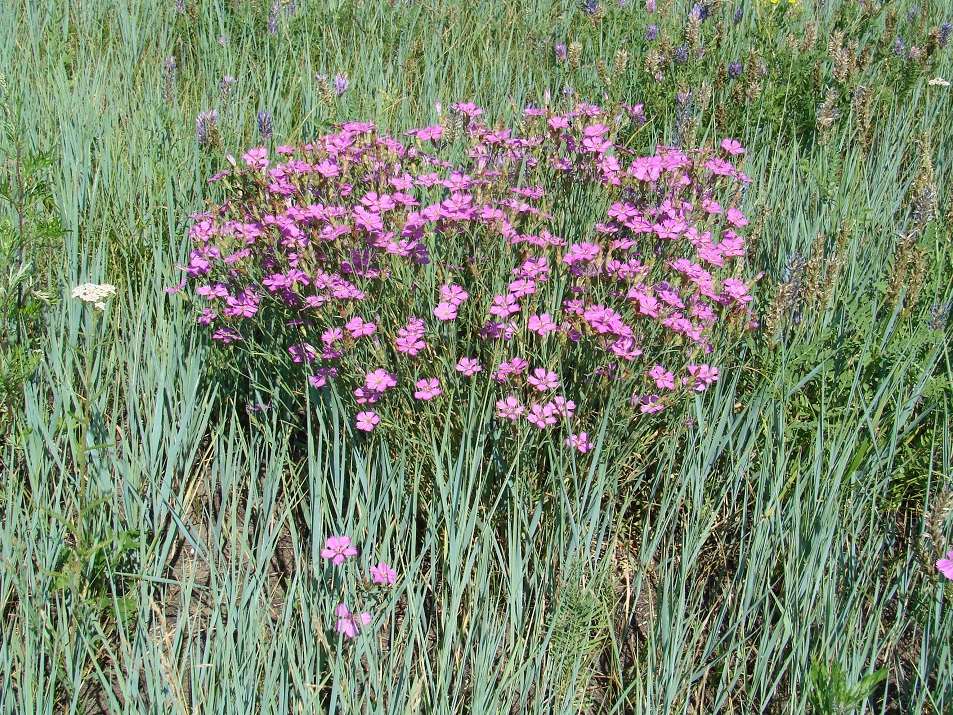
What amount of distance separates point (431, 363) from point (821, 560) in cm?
100

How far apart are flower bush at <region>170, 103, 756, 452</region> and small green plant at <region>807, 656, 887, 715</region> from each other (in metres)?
0.65

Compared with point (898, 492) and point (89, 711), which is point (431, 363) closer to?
point (89, 711)

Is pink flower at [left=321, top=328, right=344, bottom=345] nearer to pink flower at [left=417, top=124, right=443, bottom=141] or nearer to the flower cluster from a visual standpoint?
the flower cluster

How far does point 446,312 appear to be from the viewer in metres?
1.87

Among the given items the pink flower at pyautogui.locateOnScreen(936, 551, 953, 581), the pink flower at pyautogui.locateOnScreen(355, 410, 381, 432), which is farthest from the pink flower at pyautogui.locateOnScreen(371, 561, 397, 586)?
the pink flower at pyautogui.locateOnScreen(936, 551, 953, 581)

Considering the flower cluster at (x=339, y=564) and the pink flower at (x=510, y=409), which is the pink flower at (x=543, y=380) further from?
the flower cluster at (x=339, y=564)

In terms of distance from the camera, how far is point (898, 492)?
2.08m

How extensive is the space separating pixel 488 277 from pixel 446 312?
302mm

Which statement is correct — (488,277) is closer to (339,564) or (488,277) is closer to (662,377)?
(662,377)

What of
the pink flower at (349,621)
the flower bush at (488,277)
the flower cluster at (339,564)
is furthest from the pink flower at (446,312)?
the pink flower at (349,621)

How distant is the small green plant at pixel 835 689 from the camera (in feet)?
4.39

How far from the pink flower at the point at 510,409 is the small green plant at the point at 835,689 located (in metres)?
0.77

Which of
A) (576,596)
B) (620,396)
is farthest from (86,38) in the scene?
(576,596)

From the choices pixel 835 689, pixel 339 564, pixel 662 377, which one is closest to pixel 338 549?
pixel 339 564
